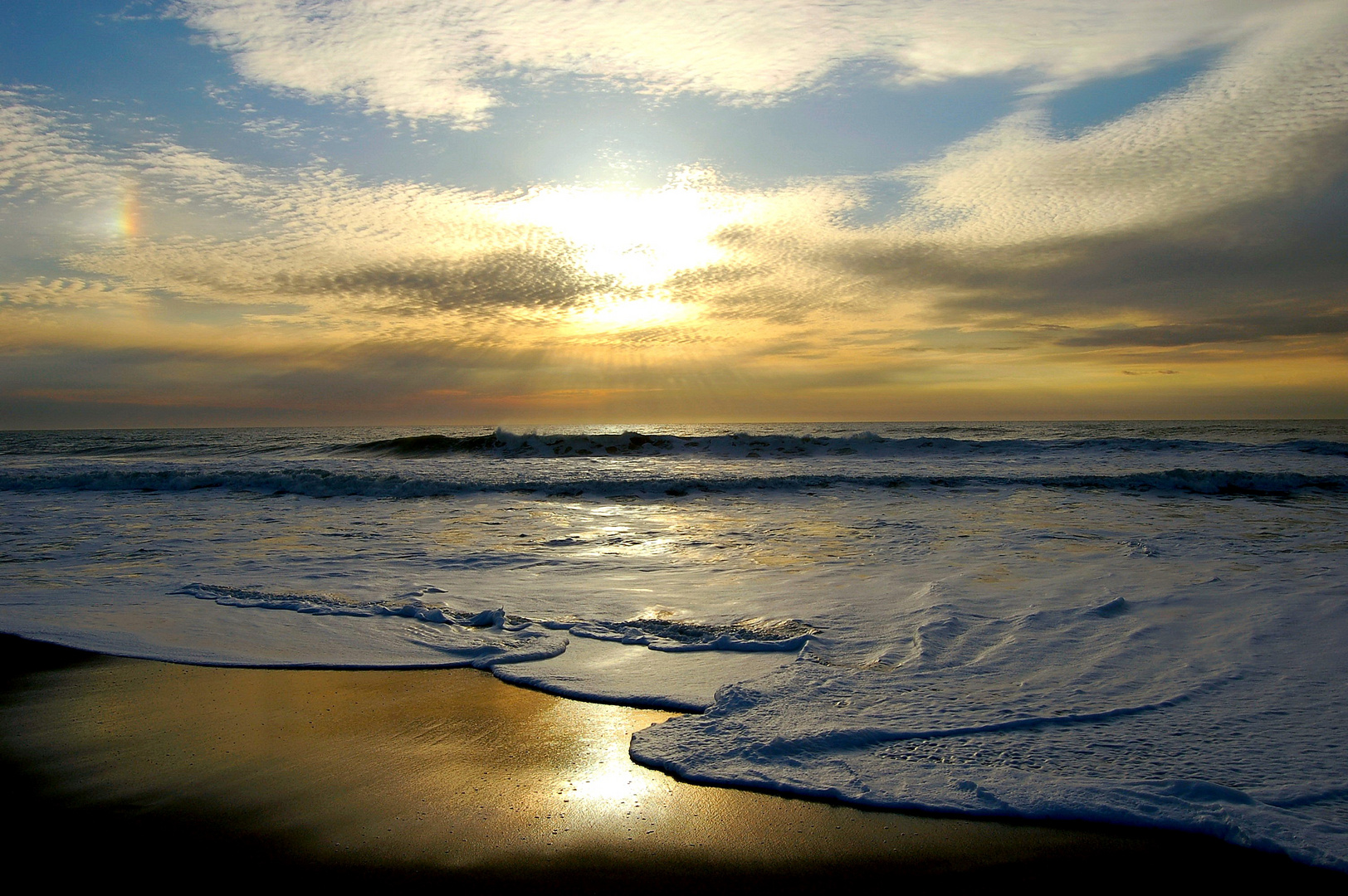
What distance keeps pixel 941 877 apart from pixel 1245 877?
1.01m

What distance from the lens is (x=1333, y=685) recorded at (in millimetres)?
3842

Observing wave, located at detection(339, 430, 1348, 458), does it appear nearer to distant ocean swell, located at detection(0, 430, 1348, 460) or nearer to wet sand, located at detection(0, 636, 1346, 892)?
distant ocean swell, located at detection(0, 430, 1348, 460)

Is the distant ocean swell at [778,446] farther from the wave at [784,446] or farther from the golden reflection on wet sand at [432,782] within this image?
the golden reflection on wet sand at [432,782]

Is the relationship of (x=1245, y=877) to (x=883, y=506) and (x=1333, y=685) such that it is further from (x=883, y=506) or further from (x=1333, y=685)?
(x=883, y=506)

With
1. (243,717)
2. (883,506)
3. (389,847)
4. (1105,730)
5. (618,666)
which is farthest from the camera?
(883,506)

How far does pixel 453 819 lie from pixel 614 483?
13.8m

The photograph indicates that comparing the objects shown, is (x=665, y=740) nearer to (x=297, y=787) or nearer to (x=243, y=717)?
(x=297, y=787)

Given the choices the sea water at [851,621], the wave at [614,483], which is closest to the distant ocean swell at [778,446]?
the wave at [614,483]

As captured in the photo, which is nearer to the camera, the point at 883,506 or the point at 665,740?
the point at 665,740

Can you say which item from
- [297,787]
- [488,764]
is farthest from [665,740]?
[297,787]

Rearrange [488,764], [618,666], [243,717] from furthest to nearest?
[618,666] → [243,717] → [488,764]

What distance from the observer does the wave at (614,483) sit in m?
15.1

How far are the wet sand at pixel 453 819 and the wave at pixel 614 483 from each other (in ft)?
37.7

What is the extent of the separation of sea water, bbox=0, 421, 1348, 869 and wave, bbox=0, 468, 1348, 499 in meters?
1.65
